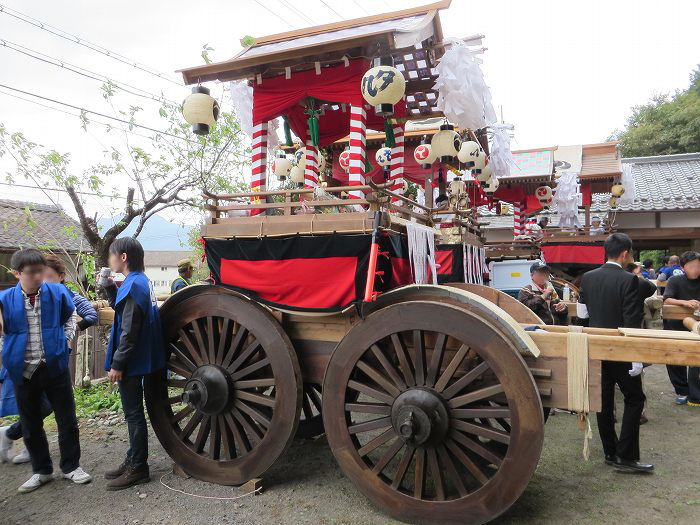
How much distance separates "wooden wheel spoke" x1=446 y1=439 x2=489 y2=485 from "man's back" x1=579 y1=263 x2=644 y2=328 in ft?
7.08

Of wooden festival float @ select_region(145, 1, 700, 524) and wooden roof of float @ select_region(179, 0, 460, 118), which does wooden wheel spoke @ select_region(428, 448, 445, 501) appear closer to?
wooden festival float @ select_region(145, 1, 700, 524)

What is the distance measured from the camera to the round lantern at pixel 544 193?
1357 cm

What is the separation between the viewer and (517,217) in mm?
15312

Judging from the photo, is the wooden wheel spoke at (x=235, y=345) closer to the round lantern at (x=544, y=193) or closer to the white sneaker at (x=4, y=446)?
the white sneaker at (x=4, y=446)

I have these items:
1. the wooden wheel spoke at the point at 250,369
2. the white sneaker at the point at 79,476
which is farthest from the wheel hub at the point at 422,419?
the white sneaker at the point at 79,476

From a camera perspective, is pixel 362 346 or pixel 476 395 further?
pixel 362 346

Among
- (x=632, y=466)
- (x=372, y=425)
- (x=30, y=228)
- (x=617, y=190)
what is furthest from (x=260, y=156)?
(x=617, y=190)

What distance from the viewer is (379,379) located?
139 inches

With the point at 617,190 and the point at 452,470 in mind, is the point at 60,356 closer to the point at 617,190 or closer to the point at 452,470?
the point at 452,470

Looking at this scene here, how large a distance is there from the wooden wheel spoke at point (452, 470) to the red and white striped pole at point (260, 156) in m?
3.79

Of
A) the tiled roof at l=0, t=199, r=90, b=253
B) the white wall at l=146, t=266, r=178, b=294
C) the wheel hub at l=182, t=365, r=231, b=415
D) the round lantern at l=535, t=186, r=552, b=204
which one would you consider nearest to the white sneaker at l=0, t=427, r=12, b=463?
the wheel hub at l=182, t=365, r=231, b=415

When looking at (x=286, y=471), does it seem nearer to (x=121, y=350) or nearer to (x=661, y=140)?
(x=121, y=350)

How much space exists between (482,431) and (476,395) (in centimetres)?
24

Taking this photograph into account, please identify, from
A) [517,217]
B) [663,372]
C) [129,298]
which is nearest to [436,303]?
[129,298]
